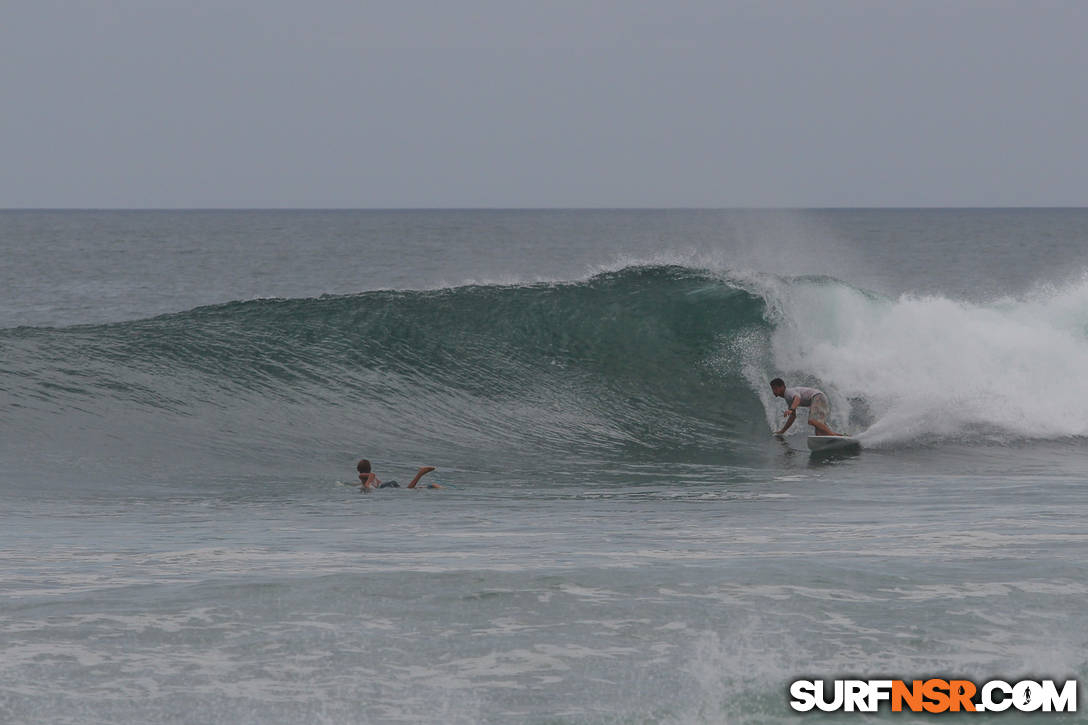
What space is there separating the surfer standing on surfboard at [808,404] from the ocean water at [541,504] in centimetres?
45

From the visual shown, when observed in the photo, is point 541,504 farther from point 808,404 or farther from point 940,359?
point 940,359

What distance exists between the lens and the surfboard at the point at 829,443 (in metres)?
15.1

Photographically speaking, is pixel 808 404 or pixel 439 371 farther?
pixel 439 371

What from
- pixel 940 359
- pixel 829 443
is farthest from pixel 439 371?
pixel 940 359

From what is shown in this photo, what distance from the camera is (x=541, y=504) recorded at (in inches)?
465

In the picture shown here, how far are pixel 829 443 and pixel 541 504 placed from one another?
486cm

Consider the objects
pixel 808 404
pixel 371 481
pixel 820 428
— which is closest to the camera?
pixel 371 481

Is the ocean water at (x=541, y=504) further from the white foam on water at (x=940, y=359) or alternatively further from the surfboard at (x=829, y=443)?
the surfboard at (x=829, y=443)

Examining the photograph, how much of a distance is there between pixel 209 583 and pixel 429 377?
1115cm

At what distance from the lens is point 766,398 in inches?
713

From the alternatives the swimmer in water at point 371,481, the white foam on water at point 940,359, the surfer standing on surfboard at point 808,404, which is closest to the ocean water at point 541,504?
the white foam on water at point 940,359

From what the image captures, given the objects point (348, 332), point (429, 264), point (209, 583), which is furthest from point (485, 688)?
point (429, 264)

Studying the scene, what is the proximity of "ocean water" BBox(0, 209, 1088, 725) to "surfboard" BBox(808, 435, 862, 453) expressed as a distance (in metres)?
0.33

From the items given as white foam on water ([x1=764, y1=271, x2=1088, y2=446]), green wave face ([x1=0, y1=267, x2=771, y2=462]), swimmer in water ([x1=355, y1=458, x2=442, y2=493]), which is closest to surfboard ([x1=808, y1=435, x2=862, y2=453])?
white foam on water ([x1=764, y1=271, x2=1088, y2=446])
